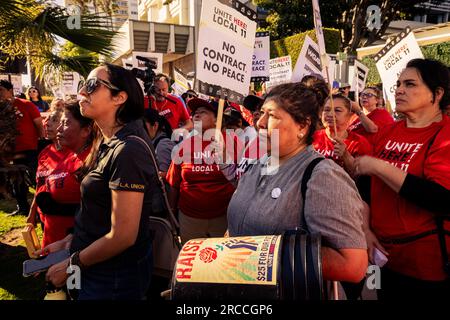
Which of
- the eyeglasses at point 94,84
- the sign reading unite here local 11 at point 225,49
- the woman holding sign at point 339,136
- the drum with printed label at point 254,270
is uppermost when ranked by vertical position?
the sign reading unite here local 11 at point 225,49

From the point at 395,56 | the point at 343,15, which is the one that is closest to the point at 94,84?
the point at 395,56

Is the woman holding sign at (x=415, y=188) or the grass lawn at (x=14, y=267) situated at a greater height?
the woman holding sign at (x=415, y=188)

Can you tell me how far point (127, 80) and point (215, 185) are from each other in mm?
1683

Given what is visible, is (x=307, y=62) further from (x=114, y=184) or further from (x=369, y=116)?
(x=114, y=184)

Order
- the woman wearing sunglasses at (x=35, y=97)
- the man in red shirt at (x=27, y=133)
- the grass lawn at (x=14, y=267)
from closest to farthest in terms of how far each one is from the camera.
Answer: the grass lawn at (x=14, y=267) < the man in red shirt at (x=27, y=133) < the woman wearing sunglasses at (x=35, y=97)

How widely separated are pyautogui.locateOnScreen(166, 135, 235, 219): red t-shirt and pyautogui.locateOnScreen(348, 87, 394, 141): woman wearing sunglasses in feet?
5.06

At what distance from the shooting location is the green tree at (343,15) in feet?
69.6

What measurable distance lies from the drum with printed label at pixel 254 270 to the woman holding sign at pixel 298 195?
0.41 ft

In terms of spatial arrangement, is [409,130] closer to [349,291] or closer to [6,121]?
[349,291]

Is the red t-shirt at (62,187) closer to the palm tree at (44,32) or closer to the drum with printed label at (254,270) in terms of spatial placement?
the drum with printed label at (254,270)

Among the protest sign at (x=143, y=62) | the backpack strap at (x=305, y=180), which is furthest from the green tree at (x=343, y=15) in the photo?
the backpack strap at (x=305, y=180)

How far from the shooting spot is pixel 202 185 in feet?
11.6

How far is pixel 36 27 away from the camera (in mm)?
5453

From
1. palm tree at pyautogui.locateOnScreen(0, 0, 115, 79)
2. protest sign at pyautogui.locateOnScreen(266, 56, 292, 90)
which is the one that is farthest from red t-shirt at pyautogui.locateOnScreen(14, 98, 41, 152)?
protest sign at pyautogui.locateOnScreen(266, 56, 292, 90)
